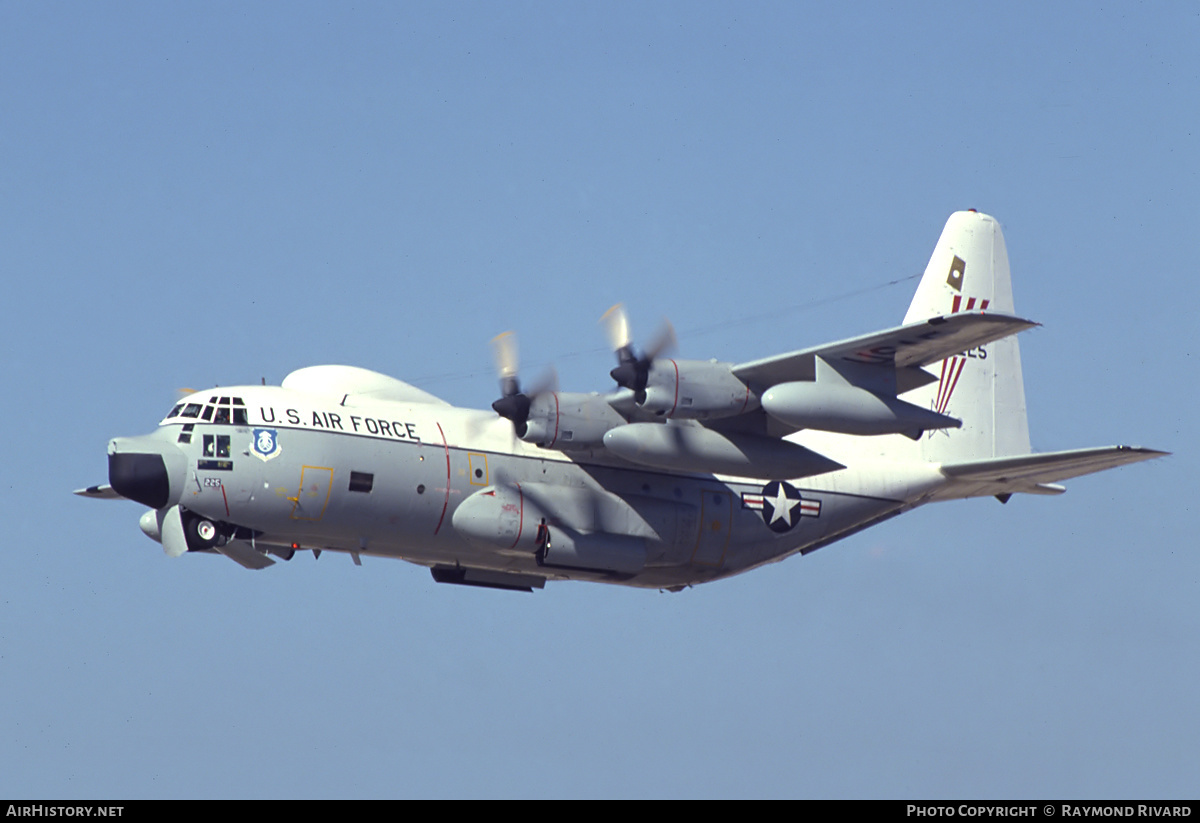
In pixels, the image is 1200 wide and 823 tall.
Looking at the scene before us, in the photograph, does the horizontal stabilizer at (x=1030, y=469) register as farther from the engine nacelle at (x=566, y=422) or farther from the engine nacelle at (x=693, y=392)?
the engine nacelle at (x=566, y=422)

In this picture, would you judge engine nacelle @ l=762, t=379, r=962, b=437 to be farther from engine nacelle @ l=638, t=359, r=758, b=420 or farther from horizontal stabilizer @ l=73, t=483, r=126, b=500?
horizontal stabilizer @ l=73, t=483, r=126, b=500

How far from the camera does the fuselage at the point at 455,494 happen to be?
74.2 ft

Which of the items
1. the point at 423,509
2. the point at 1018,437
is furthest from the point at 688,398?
the point at 1018,437

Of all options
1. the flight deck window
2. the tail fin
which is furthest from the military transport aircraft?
the tail fin

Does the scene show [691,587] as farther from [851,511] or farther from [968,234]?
[968,234]

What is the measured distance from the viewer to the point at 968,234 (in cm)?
2998

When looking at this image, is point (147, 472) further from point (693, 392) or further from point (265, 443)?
Answer: point (693, 392)

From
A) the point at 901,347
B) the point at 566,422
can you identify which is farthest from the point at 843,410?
the point at 566,422

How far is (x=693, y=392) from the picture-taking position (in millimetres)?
22875

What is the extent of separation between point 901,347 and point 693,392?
2941 millimetres

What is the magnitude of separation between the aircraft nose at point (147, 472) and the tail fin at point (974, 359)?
41.7ft

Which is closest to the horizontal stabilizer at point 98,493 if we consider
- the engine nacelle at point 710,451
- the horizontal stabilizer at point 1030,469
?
the engine nacelle at point 710,451

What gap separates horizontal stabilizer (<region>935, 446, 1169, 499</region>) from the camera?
2411 cm
